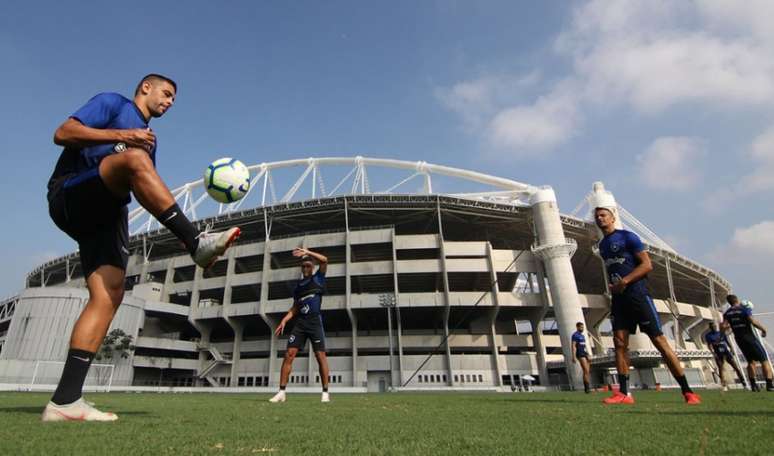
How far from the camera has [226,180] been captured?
5062 millimetres

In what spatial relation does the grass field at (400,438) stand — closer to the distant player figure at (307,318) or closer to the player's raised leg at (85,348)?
the player's raised leg at (85,348)

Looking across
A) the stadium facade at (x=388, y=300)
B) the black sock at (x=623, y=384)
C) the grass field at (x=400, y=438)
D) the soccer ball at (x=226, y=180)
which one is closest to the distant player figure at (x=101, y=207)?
the grass field at (x=400, y=438)

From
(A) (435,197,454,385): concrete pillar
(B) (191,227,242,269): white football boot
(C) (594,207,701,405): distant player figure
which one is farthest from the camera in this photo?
(A) (435,197,454,385): concrete pillar

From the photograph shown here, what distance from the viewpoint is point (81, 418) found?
250cm

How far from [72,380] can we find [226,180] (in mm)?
2975

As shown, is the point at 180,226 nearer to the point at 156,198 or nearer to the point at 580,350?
the point at 156,198

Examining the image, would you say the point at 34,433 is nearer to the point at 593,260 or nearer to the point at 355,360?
the point at 355,360

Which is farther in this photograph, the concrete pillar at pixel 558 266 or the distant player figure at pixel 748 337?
the concrete pillar at pixel 558 266

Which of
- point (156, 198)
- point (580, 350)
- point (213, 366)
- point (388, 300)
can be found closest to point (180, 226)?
point (156, 198)

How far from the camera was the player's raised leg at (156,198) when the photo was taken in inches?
93.4

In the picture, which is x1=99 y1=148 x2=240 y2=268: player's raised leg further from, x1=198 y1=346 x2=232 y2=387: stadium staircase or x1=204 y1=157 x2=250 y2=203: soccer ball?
x1=198 y1=346 x2=232 y2=387: stadium staircase

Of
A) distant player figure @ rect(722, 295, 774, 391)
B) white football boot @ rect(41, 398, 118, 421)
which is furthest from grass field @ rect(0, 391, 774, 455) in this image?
distant player figure @ rect(722, 295, 774, 391)

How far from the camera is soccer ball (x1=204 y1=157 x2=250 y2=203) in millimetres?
5004

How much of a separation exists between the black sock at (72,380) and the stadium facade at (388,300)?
28.8m
